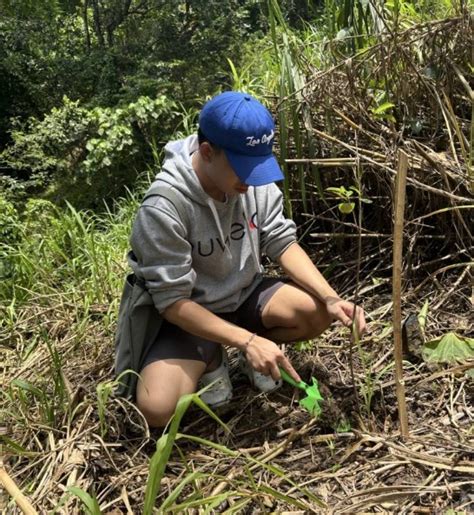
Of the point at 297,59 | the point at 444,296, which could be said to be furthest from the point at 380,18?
the point at 444,296

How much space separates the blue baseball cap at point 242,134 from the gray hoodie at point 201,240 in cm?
17

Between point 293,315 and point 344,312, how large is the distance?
186 millimetres

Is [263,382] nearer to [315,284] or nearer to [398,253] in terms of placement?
[315,284]

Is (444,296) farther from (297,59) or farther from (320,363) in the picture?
(297,59)

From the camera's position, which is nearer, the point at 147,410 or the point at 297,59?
the point at 147,410

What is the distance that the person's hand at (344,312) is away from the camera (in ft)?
4.88

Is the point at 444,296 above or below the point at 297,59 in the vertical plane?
below

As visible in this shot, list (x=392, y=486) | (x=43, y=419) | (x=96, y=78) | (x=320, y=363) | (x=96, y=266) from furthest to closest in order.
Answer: (x=96, y=78) < (x=96, y=266) < (x=320, y=363) < (x=43, y=419) < (x=392, y=486)

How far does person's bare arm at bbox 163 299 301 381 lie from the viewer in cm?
139

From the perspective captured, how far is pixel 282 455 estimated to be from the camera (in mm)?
1445

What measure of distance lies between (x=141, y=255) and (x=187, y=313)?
20 centimetres

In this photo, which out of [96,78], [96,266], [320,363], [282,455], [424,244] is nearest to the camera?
[282,455]

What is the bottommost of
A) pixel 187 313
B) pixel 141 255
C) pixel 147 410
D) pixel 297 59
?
pixel 147 410

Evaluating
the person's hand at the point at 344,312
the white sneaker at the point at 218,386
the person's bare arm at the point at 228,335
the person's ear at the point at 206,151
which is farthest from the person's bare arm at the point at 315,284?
the person's ear at the point at 206,151
